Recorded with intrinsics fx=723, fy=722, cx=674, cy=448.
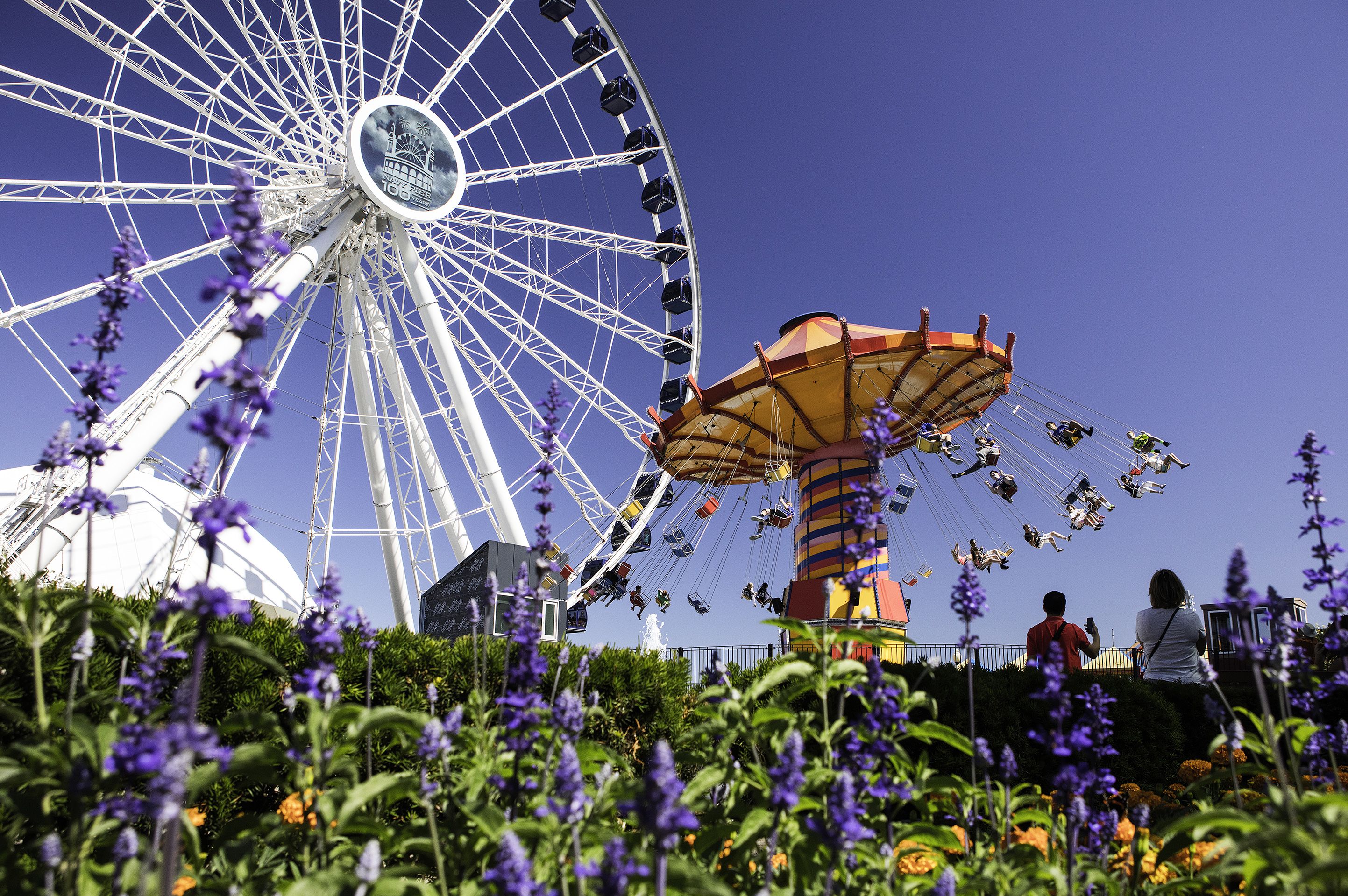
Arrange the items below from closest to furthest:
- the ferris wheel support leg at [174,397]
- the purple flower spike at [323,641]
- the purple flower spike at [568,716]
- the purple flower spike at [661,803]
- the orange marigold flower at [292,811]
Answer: the purple flower spike at [661,803] < the purple flower spike at [568,716] < the purple flower spike at [323,641] < the orange marigold flower at [292,811] < the ferris wheel support leg at [174,397]

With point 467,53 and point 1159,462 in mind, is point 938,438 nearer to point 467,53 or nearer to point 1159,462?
point 1159,462

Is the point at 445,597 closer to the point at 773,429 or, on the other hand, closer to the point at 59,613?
the point at 773,429

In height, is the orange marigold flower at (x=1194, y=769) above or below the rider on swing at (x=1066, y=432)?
below

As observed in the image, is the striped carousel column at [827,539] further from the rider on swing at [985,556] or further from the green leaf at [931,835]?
the green leaf at [931,835]

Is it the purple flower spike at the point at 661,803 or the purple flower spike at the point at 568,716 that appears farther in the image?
the purple flower spike at the point at 568,716

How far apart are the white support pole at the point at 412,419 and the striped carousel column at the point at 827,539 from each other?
260 inches

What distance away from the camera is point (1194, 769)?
456cm

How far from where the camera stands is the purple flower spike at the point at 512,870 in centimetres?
144

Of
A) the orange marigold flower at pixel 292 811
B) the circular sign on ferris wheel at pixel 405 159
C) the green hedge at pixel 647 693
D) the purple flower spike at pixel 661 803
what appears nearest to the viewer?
the purple flower spike at pixel 661 803

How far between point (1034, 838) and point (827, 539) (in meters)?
10.7

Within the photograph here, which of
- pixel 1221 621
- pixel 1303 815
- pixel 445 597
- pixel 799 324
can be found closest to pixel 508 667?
pixel 1303 815

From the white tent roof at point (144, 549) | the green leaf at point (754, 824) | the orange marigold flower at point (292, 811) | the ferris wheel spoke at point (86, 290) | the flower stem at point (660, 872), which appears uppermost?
the ferris wheel spoke at point (86, 290)

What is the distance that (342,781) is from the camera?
2234 mm

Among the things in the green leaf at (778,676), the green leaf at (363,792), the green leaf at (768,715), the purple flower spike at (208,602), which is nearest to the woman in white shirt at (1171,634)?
the green leaf at (778,676)
